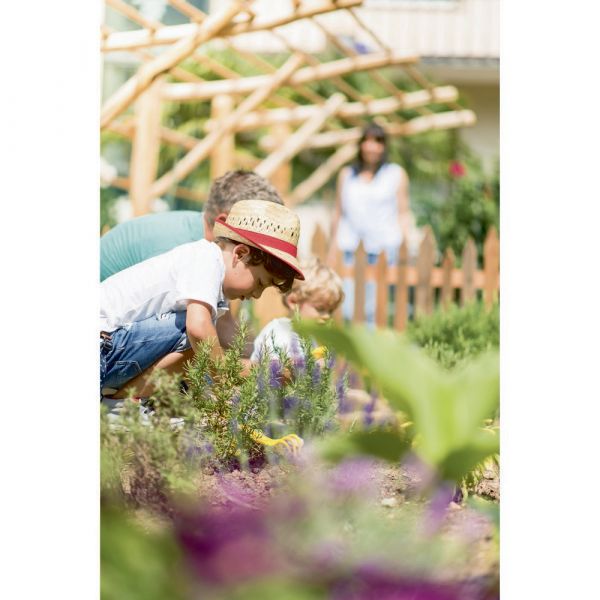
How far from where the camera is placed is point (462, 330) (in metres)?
3.96

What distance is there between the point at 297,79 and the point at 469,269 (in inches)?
67.5

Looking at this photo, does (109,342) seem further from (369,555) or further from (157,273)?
(369,555)

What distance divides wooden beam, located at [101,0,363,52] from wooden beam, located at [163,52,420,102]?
5.67 feet

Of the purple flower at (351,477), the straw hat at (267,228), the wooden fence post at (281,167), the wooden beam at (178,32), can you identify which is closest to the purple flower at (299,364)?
the straw hat at (267,228)

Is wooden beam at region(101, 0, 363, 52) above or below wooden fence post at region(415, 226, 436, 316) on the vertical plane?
above

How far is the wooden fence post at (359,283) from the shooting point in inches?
220

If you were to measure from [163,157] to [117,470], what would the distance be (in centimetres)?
804

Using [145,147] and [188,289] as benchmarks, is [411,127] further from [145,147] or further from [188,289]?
[188,289]

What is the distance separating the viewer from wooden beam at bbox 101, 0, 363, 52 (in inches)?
139

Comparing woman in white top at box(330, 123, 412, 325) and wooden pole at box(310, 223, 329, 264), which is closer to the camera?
wooden pole at box(310, 223, 329, 264)

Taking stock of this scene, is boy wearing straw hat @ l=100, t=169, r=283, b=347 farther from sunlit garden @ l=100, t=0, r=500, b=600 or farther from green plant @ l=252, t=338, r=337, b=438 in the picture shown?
green plant @ l=252, t=338, r=337, b=438

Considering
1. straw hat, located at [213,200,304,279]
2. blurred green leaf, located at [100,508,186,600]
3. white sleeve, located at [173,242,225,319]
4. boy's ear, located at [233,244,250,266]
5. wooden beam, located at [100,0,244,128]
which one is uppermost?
wooden beam, located at [100,0,244,128]

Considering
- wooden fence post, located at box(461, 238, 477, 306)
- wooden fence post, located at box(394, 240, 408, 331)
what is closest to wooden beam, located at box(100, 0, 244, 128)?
wooden fence post, located at box(394, 240, 408, 331)
